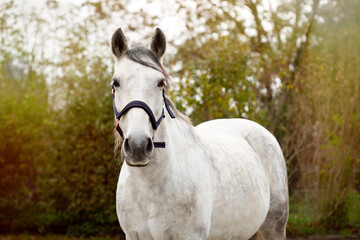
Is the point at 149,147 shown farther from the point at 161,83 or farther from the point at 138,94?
the point at 161,83

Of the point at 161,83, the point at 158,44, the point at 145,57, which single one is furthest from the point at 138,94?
the point at 158,44

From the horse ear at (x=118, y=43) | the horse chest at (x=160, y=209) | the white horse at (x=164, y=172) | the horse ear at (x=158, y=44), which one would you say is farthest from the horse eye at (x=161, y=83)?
the horse chest at (x=160, y=209)

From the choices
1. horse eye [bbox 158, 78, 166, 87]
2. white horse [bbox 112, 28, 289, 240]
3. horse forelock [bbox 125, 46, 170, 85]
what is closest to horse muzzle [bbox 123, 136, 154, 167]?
white horse [bbox 112, 28, 289, 240]

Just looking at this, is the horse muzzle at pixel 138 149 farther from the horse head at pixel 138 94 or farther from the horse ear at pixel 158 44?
the horse ear at pixel 158 44

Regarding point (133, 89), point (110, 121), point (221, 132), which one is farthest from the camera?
point (110, 121)

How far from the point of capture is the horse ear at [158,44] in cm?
280

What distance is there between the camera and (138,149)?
2340mm

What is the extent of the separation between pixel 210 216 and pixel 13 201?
6.61 metres

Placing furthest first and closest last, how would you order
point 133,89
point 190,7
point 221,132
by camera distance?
point 190,7 < point 221,132 < point 133,89

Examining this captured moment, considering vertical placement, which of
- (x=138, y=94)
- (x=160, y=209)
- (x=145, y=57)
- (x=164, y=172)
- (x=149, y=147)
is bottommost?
(x=160, y=209)

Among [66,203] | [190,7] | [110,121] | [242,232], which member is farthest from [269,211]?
[190,7]

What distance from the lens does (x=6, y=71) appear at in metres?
11.1

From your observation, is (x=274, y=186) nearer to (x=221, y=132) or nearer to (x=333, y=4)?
(x=221, y=132)

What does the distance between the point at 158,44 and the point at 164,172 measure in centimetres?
84
